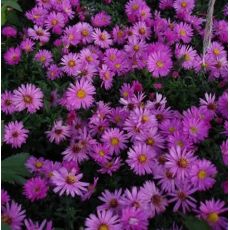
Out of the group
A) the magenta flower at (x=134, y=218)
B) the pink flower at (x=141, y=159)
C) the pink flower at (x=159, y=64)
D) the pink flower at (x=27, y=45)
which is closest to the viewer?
the magenta flower at (x=134, y=218)

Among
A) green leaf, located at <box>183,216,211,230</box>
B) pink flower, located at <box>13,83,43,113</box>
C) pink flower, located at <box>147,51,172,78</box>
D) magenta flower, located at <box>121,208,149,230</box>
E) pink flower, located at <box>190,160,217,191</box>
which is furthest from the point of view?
pink flower, located at <box>147,51,172,78</box>

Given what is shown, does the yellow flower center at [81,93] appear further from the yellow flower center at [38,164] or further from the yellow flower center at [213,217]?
the yellow flower center at [213,217]

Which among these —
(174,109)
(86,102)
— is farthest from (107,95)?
(174,109)

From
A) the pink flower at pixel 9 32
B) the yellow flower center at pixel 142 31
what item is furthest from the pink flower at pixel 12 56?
the yellow flower center at pixel 142 31

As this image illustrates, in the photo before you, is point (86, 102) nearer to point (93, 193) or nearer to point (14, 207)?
point (93, 193)

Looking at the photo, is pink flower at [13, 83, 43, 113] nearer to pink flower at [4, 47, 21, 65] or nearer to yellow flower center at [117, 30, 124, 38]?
pink flower at [4, 47, 21, 65]

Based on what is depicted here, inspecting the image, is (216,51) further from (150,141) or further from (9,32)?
(9,32)

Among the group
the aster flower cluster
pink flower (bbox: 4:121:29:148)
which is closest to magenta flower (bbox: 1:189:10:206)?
the aster flower cluster
